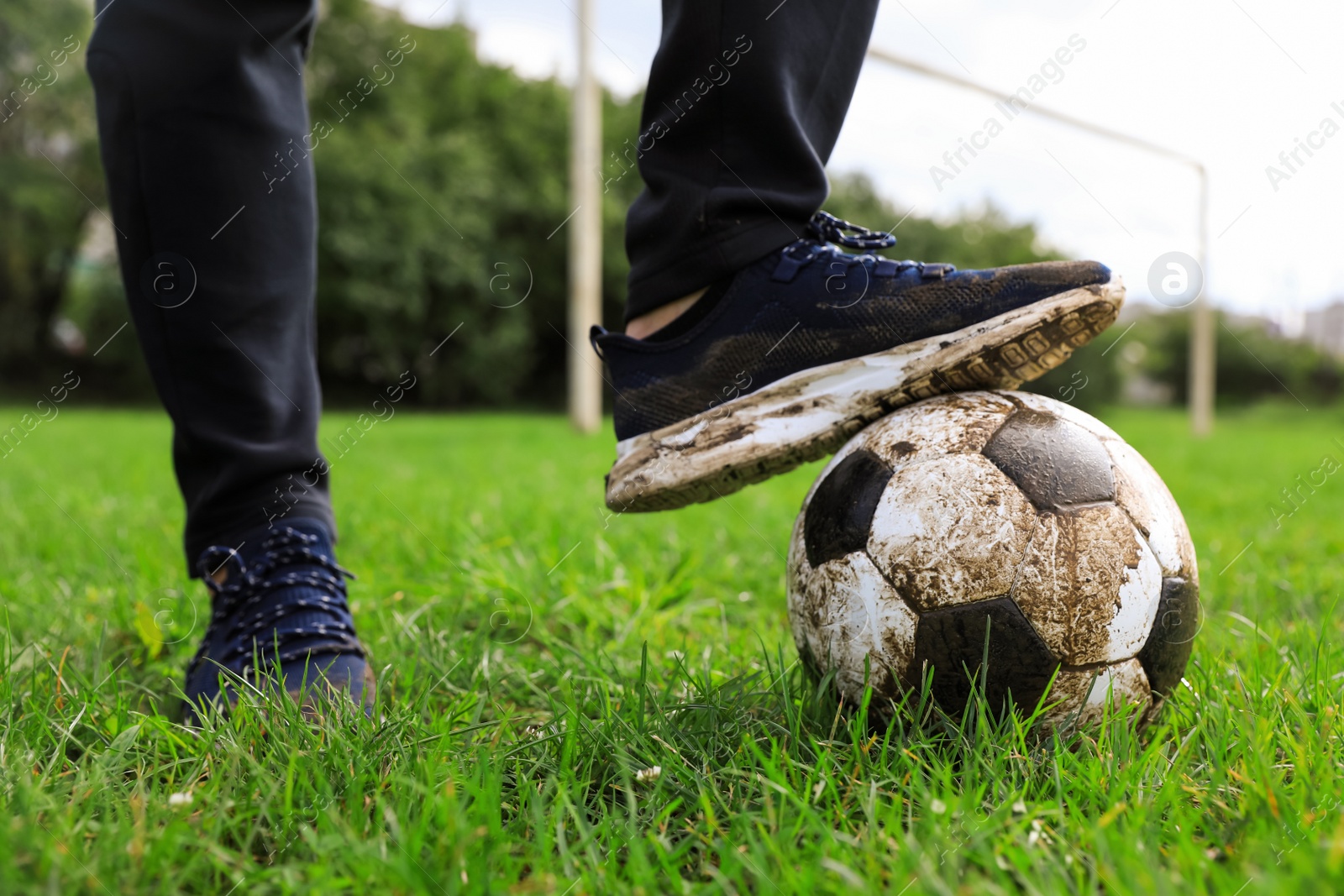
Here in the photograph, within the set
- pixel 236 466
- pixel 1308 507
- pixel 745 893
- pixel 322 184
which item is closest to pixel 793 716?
pixel 745 893

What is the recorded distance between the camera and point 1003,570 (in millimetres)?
1227

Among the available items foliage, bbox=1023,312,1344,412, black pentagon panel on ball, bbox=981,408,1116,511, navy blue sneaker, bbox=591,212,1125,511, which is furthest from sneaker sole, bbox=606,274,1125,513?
foliage, bbox=1023,312,1344,412

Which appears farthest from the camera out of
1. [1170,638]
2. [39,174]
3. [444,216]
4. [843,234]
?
[39,174]

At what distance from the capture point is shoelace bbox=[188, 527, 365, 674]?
56.7 inches

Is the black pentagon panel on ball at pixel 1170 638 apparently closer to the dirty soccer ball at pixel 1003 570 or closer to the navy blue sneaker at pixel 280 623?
the dirty soccer ball at pixel 1003 570

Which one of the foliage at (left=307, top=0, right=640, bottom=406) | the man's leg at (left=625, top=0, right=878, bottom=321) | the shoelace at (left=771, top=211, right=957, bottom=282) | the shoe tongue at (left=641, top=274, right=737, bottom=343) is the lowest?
the shoe tongue at (left=641, top=274, right=737, bottom=343)

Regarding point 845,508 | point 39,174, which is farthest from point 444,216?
point 845,508

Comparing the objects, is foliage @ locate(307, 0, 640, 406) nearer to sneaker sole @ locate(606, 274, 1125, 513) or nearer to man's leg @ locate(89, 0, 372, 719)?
man's leg @ locate(89, 0, 372, 719)

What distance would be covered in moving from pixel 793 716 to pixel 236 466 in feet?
3.28

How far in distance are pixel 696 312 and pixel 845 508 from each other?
43 centimetres

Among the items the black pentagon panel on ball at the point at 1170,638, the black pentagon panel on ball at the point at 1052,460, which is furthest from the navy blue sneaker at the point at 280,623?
the black pentagon panel on ball at the point at 1170,638

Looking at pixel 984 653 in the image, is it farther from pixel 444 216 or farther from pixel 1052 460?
pixel 444 216

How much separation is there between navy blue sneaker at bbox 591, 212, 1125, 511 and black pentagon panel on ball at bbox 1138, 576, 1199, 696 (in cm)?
38

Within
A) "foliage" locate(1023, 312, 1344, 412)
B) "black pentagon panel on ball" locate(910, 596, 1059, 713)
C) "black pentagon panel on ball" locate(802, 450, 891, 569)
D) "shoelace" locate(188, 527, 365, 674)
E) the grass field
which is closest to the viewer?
the grass field
